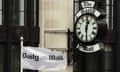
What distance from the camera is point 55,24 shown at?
57.4 feet

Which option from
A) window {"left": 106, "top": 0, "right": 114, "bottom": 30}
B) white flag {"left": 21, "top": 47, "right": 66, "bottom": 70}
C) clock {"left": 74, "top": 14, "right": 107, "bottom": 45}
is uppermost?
window {"left": 106, "top": 0, "right": 114, "bottom": 30}

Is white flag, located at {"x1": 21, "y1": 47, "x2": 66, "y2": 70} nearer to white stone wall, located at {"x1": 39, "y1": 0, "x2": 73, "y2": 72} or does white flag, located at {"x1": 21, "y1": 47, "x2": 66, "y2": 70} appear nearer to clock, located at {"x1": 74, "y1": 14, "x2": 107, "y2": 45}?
clock, located at {"x1": 74, "y1": 14, "x2": 107, "y2": 45}

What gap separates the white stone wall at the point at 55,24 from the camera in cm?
1747

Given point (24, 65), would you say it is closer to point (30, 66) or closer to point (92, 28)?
point (30, 66)

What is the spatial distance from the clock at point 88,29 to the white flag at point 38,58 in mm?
1699

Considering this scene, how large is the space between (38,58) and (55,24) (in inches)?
129

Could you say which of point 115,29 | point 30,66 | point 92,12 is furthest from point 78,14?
point 30,66

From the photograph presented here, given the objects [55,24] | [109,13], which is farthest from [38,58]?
[109,13]

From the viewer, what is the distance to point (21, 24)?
58.2 feet

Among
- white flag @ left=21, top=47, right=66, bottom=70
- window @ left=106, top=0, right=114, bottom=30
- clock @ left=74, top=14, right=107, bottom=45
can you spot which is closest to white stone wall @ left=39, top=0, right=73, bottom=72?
clock @ left=74, top=14, right=107, bottom=45

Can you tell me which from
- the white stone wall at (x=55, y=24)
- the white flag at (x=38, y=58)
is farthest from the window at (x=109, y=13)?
the white flag at (x=38, y=58)

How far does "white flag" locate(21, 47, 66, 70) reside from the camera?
14.4 metres

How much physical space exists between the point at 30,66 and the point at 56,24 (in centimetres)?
346

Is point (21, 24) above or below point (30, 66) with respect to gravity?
above
